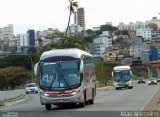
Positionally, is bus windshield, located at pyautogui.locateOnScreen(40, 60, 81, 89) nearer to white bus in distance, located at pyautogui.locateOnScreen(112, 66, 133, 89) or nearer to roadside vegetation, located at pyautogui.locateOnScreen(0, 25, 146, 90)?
white bus in distance, located at pyautogui.locateOnScreen(112, 66, 133, 89)

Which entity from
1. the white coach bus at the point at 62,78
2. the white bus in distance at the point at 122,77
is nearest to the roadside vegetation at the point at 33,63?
the white bus in distance at the point at 122,77

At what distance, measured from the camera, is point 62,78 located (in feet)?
99.1

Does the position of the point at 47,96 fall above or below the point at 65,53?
below

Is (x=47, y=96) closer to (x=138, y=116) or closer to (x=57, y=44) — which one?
(x=138, y=116)

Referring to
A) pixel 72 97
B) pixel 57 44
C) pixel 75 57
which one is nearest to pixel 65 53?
pixel 75 57

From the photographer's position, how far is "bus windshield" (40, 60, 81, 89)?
1186 inches

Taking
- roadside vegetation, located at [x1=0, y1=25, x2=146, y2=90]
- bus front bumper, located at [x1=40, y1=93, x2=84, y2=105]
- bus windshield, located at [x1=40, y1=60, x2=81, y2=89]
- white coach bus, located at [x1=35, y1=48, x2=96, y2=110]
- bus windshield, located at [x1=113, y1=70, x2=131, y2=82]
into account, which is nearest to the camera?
bus front bumper, located at [x1=40, y1=93, x2=84, y2=105]

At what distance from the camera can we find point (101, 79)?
118375mm

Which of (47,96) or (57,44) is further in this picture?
(57,44)

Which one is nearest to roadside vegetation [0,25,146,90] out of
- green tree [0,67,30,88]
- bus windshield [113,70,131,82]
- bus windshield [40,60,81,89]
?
green tree [0,67,30,88]

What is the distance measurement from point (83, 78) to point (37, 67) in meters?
2.61

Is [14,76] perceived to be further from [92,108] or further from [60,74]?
[92,108]

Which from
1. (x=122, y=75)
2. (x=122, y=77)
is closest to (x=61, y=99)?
(x=122, y=77)

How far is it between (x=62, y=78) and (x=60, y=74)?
10.7 inches
